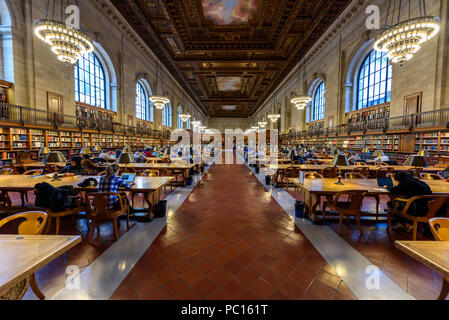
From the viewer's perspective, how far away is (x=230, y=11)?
9672mm

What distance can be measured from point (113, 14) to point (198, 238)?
46.3 feet

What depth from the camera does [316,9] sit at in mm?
9234

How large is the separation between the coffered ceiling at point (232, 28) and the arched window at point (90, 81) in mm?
3552

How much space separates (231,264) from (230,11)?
11513 millimetres

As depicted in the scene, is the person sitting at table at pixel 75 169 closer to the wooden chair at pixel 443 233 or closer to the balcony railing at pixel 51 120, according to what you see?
the balcony railing at pixel 51 120

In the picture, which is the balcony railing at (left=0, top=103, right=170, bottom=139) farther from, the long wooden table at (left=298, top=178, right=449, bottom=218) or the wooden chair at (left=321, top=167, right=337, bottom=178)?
the wooden chair at (left=321, top=167, right=337, bottom=178)

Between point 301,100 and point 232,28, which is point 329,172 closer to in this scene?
point 301,100

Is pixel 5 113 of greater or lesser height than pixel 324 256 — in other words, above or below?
above

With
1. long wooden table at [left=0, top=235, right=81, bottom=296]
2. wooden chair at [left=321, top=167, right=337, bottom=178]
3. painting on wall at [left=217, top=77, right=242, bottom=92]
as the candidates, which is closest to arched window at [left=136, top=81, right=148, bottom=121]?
painting on wall at [left=217, top=77, right=242, bottom=92]

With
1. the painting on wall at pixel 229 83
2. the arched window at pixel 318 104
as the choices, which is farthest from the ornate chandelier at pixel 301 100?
the painting on wall at pixel 229 83

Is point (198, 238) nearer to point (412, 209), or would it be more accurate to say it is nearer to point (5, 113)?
point (412, 209)

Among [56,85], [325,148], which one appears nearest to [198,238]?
[56,85]

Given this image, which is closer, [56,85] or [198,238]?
[198,238]

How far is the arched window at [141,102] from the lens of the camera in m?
17.1
